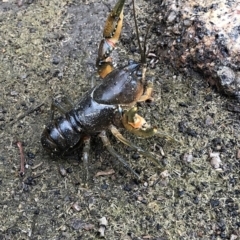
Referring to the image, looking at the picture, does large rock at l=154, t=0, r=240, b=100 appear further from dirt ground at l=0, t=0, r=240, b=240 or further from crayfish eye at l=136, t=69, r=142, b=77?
crayfish eye at l=136, t=69, r=142, b=77

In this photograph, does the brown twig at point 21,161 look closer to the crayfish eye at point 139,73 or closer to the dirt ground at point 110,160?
the dirt ground at point 110,160

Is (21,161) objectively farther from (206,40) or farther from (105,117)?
(206,40)

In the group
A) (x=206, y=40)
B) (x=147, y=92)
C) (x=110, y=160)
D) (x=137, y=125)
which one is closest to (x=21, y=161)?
(x=110, y=160)

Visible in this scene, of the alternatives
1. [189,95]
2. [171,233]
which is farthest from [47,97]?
[171,233]

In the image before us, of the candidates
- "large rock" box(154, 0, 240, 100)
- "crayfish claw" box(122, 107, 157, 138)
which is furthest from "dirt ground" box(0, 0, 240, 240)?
"crayfish claw" box(122, 107, 157, 138)

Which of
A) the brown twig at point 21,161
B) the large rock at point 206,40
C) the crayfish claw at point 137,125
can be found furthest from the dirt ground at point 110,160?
the crayfish claw at point 137,125

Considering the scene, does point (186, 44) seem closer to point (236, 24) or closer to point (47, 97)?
point (236, 24)
